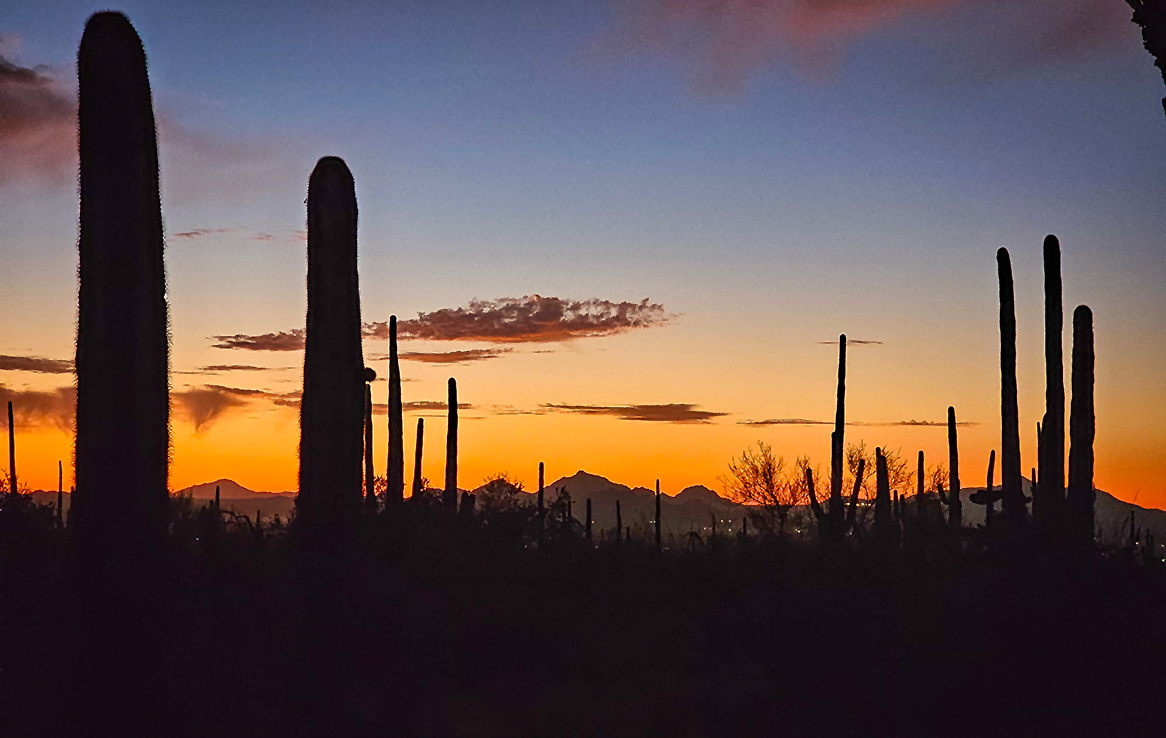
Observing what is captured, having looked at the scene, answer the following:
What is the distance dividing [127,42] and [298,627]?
18.3ft

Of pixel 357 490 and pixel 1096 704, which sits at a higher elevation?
pixel 357 490

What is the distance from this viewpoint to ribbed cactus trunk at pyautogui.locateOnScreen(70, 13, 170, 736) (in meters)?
9.34

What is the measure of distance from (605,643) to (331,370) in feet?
13.9

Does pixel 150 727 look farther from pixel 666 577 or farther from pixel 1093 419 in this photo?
pixel 1093 419

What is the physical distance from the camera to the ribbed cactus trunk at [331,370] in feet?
43.3

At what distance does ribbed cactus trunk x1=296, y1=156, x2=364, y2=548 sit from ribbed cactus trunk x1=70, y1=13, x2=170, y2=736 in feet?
11.3

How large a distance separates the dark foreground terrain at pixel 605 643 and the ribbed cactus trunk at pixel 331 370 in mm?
482

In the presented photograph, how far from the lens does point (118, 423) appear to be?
939 cm

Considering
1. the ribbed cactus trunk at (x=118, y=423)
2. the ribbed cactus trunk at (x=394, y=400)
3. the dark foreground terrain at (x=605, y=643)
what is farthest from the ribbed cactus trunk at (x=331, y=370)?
the ribbed cactus trunk at (x=394, y=400)

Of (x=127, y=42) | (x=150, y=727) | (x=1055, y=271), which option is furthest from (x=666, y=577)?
(x=1055, y=271)

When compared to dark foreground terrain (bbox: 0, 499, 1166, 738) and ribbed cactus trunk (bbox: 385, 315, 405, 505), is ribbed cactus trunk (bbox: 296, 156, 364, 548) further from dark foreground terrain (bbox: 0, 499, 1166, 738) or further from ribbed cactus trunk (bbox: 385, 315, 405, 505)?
ribbed cactus trunk (bbox: 385, 315, 405, 505)

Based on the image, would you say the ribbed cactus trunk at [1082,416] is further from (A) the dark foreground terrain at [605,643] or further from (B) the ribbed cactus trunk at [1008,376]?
(A) the dark foreground terrain at [605,643]

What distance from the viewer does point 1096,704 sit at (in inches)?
424

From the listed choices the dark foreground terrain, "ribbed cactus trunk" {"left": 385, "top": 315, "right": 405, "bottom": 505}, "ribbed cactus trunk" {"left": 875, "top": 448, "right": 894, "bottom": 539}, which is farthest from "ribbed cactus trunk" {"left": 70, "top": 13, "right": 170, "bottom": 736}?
"ribbed cactus trunk" {"left": 385, "top": 315, "right": 405, "bottom": 505}
